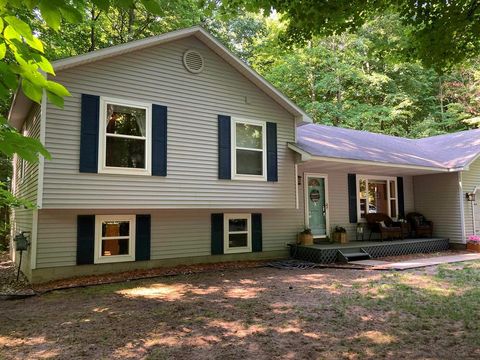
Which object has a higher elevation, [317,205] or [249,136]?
[249,136]

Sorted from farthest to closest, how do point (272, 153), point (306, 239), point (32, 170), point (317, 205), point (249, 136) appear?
point (317, 205)
point (306, 239)
point (272, 153)
point (249, 136)
point (32, 170)

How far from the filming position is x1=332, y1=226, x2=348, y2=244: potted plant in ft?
37.4

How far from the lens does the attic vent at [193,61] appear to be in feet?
28.5

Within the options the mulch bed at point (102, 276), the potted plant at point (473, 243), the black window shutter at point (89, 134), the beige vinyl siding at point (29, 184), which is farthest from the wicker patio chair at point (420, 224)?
the beige vinyl siding at point (29, 184)

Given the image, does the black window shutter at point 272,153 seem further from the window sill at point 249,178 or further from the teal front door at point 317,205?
the teal front door at point 317,205

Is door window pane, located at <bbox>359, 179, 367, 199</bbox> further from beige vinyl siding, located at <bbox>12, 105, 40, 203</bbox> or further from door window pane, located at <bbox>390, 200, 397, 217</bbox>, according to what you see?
beige vinyl siding, located at <bbox>12, 105, 40, 203</bbox>

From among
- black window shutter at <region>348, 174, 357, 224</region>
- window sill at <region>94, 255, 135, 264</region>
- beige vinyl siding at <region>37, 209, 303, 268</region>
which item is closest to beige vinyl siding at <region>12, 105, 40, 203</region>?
beige vinyl siding at <region>37, 209, 303, 268</region>

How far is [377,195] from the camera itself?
43.5 ft

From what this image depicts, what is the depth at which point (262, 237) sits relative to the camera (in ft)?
33.6

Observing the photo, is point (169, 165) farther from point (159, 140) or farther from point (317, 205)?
point (317, 205)

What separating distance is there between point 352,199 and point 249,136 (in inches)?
189

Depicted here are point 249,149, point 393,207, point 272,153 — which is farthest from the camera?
point 393,207

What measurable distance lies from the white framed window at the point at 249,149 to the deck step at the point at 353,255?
302cm

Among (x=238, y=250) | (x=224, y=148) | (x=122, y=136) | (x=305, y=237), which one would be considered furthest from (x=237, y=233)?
(x=122, y=136)
